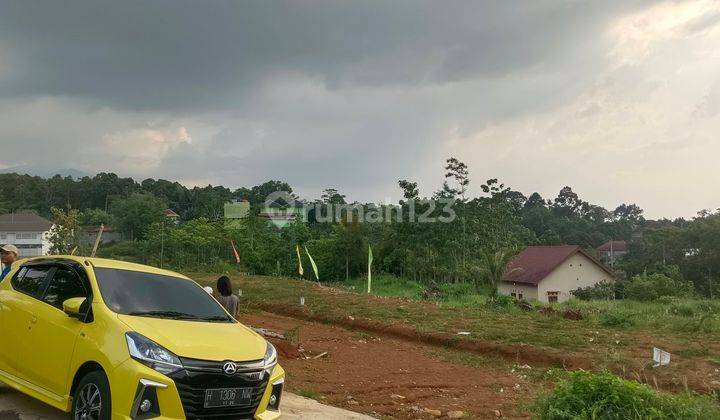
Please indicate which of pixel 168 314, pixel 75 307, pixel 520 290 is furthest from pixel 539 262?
pixel 75 307

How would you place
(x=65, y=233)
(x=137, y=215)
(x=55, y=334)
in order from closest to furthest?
(x=55, y=334) → (x=65, y=233) → (x=137, y=215)

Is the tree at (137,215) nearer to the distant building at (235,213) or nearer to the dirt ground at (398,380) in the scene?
the distant building at (235,213)

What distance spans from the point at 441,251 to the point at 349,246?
7.81m

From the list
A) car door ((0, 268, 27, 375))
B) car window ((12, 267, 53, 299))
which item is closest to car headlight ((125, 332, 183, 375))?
car window ((12, 267, 53, 299))

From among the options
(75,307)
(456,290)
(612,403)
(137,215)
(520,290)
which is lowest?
(520,290)

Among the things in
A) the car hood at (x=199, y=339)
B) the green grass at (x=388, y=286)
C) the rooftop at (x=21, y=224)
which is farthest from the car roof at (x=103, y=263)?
the rooftop at (x=21, y=224)

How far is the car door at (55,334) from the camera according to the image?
17.0ft

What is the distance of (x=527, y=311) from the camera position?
2120 cm

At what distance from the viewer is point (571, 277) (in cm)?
4266

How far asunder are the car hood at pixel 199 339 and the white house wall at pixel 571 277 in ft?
125

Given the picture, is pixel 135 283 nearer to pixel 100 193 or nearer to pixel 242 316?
pixel 242 316

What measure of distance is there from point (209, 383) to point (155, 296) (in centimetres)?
144

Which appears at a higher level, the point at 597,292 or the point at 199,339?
the point at 199,339

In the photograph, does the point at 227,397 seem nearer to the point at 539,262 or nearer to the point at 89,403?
the point at 89,403
